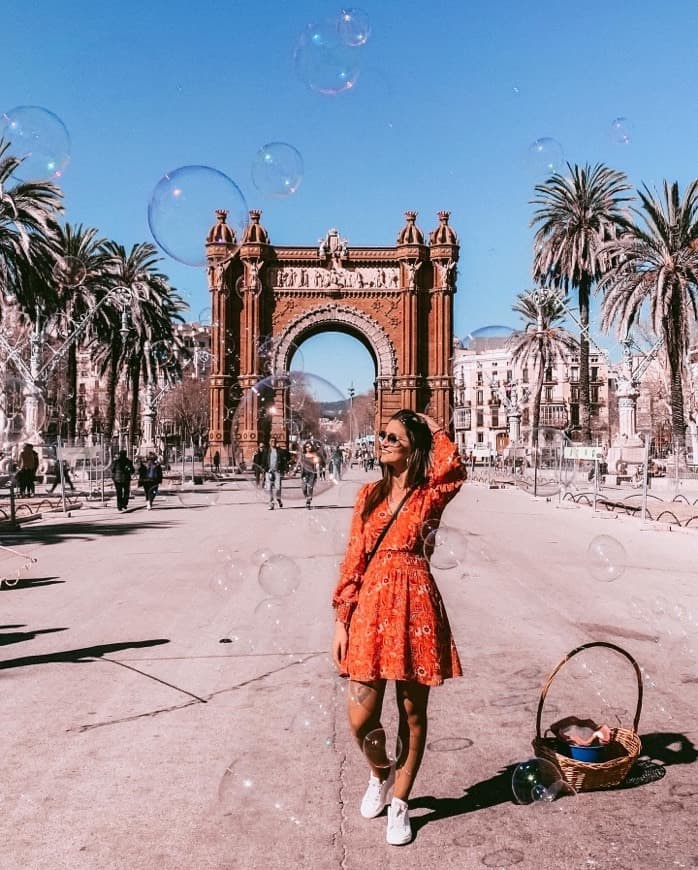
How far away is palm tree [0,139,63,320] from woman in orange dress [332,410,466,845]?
24.4 m

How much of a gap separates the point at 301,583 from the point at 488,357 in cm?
7683

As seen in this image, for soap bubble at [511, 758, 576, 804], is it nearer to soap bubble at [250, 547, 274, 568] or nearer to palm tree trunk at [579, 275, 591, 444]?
soap bubble at [250, 547, 274, 568]

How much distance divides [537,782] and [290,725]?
5.09ft

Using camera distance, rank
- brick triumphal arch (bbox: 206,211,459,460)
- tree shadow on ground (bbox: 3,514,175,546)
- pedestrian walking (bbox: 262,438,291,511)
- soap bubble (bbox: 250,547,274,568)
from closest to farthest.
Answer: soap bubble (bbox: 250,547,274,568) → tree shadow on ground (bbox: 3,514,175,546) → pedestrian walking (bbox: 262,438,291,511) → brick triumphal arch (bbox: 206,211,459,460)

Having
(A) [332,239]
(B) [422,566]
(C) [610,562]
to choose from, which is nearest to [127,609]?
(B) [422,566]

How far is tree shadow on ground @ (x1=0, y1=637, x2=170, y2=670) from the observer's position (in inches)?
243

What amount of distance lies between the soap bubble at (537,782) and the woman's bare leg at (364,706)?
741mm

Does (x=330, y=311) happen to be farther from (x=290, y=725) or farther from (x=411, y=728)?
(x=411, y=728)

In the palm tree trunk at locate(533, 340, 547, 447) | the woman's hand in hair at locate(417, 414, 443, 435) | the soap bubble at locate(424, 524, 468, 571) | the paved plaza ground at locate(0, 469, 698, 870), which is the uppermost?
the palm tree trunk at locate(533, 340, 547, 447)

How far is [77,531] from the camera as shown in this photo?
54.0ft

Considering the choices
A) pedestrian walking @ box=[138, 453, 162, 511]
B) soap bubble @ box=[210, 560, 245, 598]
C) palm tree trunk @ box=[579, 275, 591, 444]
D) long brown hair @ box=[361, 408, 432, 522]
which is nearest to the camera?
long brown hair @ box=[361, 408, 432, 522]

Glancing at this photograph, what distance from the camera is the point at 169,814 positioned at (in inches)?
143

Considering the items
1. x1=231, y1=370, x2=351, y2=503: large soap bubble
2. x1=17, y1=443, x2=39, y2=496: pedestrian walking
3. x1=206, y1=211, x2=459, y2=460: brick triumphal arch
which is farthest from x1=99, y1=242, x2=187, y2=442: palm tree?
x1=231, y1=370, x2=351, y2=503: large soap bubble

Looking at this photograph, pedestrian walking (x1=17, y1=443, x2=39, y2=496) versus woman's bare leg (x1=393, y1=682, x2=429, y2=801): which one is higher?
pedestrian walking (x1=17, y1=443, x2=39, y2=496)
